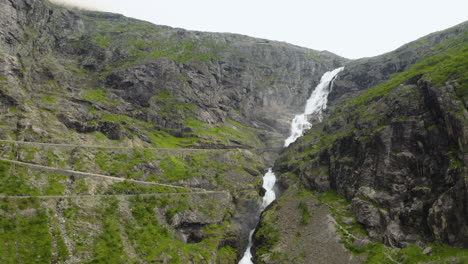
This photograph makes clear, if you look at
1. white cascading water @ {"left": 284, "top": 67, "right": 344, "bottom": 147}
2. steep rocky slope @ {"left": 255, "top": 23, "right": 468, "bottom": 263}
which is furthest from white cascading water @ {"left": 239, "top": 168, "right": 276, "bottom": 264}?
white cascading water @ {"left": 284, "top": 67, "right": 344, "bottom": 147}

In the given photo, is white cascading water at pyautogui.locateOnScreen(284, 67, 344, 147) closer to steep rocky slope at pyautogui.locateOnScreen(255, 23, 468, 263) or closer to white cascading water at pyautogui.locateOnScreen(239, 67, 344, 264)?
white cascading water at pyautogui.locateOnScreen(239, 67, 344, 264)

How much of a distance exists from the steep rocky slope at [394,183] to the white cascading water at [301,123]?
5092 mm

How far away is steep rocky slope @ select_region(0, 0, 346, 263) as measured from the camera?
5469 cm

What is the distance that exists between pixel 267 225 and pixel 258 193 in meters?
18.3

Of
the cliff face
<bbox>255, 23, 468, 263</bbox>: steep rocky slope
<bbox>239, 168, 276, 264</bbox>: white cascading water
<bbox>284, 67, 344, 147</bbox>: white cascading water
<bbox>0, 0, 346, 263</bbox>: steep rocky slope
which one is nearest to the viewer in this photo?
<bbox>255, 23, 468, 263</bbox>: steep rocky slope

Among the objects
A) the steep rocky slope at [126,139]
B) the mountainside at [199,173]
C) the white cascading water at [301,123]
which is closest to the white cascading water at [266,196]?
the white cascading water at [301,123]

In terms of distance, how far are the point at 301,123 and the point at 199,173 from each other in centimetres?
8413

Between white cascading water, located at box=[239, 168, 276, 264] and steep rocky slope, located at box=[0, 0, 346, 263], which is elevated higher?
steep rocky slope, located at box=[0, 0, 346, 263]

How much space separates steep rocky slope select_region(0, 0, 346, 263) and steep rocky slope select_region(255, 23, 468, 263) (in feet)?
48.2

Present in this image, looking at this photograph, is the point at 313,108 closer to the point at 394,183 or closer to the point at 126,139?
the point at 394,183

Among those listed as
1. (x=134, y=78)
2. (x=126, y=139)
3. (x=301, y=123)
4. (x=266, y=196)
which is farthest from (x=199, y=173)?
(x=301, y=123)

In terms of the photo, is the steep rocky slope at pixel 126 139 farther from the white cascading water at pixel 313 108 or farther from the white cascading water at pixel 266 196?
the white cascading water at pixel 313 108

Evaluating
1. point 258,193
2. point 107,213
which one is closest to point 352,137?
point 258,193

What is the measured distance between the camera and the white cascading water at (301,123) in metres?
88.7
